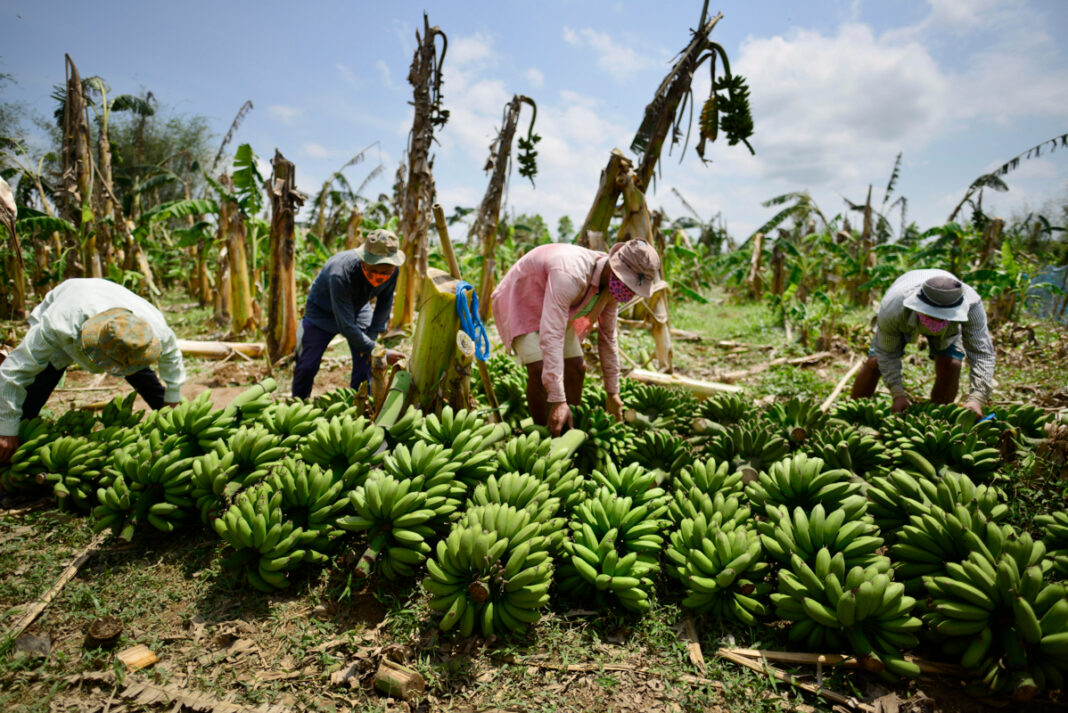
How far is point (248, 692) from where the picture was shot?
1.92m

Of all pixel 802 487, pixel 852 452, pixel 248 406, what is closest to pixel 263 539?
pixel 248 406

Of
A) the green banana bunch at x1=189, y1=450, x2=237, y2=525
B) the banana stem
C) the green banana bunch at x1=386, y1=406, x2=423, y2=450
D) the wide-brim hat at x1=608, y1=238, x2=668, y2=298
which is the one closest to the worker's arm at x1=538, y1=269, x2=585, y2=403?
the wide-brim hat at x1=608, y1=238, x2=668, y2=298

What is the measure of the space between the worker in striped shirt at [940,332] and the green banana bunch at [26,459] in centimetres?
598

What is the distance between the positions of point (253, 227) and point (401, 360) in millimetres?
5199

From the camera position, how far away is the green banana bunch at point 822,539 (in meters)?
Result: 2.13

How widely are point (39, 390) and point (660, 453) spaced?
4011mm

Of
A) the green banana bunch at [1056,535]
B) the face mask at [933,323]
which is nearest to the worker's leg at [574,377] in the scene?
the green banana bunch at [1056,535]

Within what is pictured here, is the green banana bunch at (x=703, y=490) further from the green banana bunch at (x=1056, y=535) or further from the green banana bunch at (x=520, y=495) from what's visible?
the green banana bunch at (x=1056, y=535)

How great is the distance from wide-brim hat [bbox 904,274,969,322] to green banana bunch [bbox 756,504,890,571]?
2297mm

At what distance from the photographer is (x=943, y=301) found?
12.2 ft

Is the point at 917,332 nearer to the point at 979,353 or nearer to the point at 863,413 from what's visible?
the point at 979,353

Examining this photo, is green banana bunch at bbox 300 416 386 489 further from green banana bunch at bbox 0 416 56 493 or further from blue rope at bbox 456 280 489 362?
green banana bunch at bbox 0 416 56 493

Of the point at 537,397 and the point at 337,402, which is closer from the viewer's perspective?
the point at 537,397

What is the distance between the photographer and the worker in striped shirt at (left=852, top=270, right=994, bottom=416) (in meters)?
3.73
